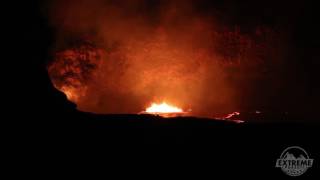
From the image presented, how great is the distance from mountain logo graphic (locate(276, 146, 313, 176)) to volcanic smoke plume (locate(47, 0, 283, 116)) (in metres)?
8.80

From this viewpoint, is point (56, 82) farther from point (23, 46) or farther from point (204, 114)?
point (23, 46)

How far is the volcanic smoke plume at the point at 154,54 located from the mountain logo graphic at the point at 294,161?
8.80m

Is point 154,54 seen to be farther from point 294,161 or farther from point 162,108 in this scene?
point 294,161

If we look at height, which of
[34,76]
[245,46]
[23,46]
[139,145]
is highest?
[245,46]

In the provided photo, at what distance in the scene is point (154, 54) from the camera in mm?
14578

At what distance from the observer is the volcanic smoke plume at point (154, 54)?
45.9 ft

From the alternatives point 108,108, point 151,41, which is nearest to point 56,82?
point 108,108

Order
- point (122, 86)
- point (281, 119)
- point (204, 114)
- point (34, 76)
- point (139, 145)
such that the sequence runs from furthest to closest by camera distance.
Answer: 1. point (122, 86)
2. point (204, 114)
3. point (281, 119)
4. point (34, 76)
5. point (139, 145)

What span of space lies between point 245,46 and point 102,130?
35.0 ft

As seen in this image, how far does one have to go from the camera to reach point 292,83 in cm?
1435

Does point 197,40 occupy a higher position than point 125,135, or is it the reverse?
point 197,40

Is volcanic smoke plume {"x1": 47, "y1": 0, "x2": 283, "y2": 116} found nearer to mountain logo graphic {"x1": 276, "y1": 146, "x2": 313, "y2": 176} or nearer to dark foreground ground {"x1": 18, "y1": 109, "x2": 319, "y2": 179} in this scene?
dark foreground ground {"x1": 18, "y1": 109, "x2": 319, "y2": 179}

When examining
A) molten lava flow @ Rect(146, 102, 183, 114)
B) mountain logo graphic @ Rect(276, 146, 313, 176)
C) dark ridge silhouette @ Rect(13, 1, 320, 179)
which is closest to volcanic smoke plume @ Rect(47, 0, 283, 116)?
molten lava flow @ Rect(146, 102, 183, 114)

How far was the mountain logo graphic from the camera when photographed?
4848 millimetres
